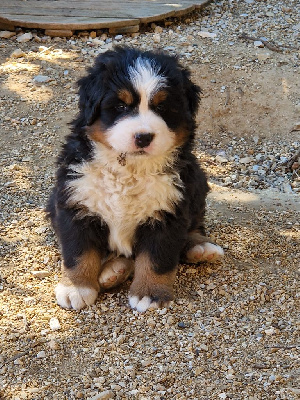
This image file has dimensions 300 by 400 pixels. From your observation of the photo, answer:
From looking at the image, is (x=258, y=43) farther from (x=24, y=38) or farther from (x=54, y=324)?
(x=54, y=324)

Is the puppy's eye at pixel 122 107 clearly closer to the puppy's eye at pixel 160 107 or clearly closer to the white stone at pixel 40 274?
the puppy's eye at pixel 160 107

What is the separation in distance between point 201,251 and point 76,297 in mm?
1054

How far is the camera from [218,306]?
500 centimetres

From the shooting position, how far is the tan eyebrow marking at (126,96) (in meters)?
4.45

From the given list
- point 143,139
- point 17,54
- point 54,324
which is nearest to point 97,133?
point 143,139

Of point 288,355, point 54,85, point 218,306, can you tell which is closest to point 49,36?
point 54,85

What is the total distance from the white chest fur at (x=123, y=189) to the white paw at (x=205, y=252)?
70 cm

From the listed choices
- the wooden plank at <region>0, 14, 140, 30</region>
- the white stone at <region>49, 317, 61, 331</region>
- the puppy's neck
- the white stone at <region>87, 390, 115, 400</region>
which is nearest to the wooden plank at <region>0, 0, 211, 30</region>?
the wooden plank at <region>0, 14, 140, 30</region>

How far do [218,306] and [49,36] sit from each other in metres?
5.69

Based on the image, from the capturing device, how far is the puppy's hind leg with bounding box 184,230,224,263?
5.43 meters

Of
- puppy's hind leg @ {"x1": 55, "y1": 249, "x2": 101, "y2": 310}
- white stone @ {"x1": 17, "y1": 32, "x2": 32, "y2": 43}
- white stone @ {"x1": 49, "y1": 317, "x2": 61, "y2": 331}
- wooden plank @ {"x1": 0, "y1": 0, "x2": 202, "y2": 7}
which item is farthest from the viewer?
wooden plank @ {"x1": 0, "y1": 0, "x2": 202, "y2": 7}

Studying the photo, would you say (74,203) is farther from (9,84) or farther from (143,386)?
(9,84)

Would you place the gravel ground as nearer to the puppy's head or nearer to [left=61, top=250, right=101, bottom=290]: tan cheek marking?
[left=61, top=250, right=101, bottom=290]: tan cheek marking

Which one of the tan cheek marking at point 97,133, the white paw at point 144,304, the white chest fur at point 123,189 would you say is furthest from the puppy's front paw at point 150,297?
the tan cheek marking at point 97,133
